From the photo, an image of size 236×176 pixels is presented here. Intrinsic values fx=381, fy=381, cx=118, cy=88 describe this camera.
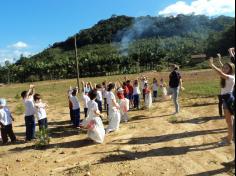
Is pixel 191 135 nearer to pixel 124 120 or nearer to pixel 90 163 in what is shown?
pixel 90 163

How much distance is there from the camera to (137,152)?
9.08 m

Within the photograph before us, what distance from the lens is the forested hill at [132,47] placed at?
64.9 metres

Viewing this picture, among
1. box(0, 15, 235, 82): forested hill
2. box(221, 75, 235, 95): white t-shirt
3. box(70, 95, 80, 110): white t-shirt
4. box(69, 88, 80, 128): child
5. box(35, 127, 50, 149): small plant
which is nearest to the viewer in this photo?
box(221, 75, 235, 95): white t-shirt

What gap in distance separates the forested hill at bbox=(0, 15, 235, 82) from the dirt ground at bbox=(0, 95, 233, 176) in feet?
61.7

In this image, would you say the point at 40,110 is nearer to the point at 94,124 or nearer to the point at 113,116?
the point at 94,124

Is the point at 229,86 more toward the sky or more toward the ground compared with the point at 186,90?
more toward the sky

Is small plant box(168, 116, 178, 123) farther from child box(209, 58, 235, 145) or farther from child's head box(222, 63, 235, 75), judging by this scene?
Answer: child's head box(222, 63, 235, 75)

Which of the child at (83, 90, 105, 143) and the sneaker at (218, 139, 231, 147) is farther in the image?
the child at (83, 90, 105, 143)

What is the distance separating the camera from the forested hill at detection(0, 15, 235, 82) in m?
64.9

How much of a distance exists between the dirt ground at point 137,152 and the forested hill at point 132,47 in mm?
18792

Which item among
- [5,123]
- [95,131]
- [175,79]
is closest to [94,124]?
[95,131]

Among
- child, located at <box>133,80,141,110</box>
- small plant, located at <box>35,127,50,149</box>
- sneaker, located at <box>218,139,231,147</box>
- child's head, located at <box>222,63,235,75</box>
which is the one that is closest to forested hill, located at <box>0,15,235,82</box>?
child, located at <box>133,80,141,110</box>

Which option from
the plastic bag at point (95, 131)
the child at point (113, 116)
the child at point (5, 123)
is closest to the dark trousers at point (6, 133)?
the child at point (5, 123)

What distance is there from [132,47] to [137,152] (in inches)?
3156
